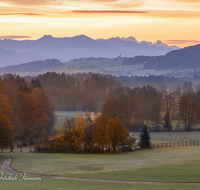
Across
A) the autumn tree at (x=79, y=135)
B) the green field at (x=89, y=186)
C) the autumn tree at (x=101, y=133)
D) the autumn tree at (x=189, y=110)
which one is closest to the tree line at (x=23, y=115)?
the autumn tree at (x=79, y=135)

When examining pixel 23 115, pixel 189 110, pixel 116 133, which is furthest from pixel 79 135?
pixel 189 110

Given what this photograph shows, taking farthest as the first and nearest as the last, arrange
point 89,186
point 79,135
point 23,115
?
point 23,115
point 79,135
point 89,186

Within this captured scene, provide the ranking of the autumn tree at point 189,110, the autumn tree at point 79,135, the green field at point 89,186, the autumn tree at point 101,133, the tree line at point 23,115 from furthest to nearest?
the autumn tree at point 189,110, the tree line at point 23,115, the autumn tree at point 101,133, the autumn tree at point 79,135, the green field at point 89,186

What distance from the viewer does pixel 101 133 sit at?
5759 centimetres

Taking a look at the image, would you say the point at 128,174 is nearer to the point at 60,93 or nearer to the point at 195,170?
the point at 195,170

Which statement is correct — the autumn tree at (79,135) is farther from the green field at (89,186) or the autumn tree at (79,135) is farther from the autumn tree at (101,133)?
the green field at (89,186)

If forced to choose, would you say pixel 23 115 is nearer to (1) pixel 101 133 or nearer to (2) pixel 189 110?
(1) pixel 101 133

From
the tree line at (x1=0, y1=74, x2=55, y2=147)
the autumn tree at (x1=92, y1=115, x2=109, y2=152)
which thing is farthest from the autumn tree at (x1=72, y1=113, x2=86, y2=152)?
the tree line at (x1=0, y1=74, x2=55, y2=147)

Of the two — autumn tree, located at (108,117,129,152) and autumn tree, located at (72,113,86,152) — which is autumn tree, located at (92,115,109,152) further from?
autumn tree, located at (72,113,86,152)

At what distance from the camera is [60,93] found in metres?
157

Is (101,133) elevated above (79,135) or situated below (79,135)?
above

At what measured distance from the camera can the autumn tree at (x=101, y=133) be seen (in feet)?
185

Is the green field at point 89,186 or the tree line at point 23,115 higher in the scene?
the tree line at point 23,115

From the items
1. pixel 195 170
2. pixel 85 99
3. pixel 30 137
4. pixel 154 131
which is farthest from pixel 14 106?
pixel 85 99
